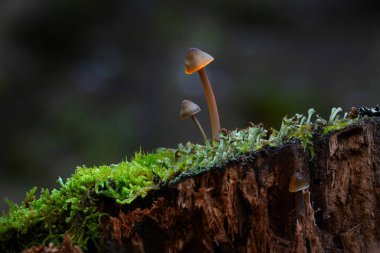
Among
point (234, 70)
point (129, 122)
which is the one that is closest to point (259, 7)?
point (234, 70)

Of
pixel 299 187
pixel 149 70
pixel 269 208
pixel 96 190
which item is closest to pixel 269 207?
pixel 269 208

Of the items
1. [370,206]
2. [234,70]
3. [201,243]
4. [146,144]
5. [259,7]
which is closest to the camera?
[201,243]

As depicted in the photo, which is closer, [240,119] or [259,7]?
[240,119]

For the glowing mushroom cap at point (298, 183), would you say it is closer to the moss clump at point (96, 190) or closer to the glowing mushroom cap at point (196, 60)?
the moss clump at point (96, 190)

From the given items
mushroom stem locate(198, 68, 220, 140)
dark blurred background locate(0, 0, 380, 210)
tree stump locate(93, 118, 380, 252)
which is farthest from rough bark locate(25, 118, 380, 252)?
dark blurred background locate(0, 0, 380, 210)

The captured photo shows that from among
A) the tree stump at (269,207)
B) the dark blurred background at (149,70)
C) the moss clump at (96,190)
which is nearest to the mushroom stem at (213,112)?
the moss clump at (96,190)

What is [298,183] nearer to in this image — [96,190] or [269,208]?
[269,208]

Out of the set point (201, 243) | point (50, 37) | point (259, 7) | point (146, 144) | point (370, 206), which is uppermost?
point (259, 7)

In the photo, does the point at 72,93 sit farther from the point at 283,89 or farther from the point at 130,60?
the point at 283,89
